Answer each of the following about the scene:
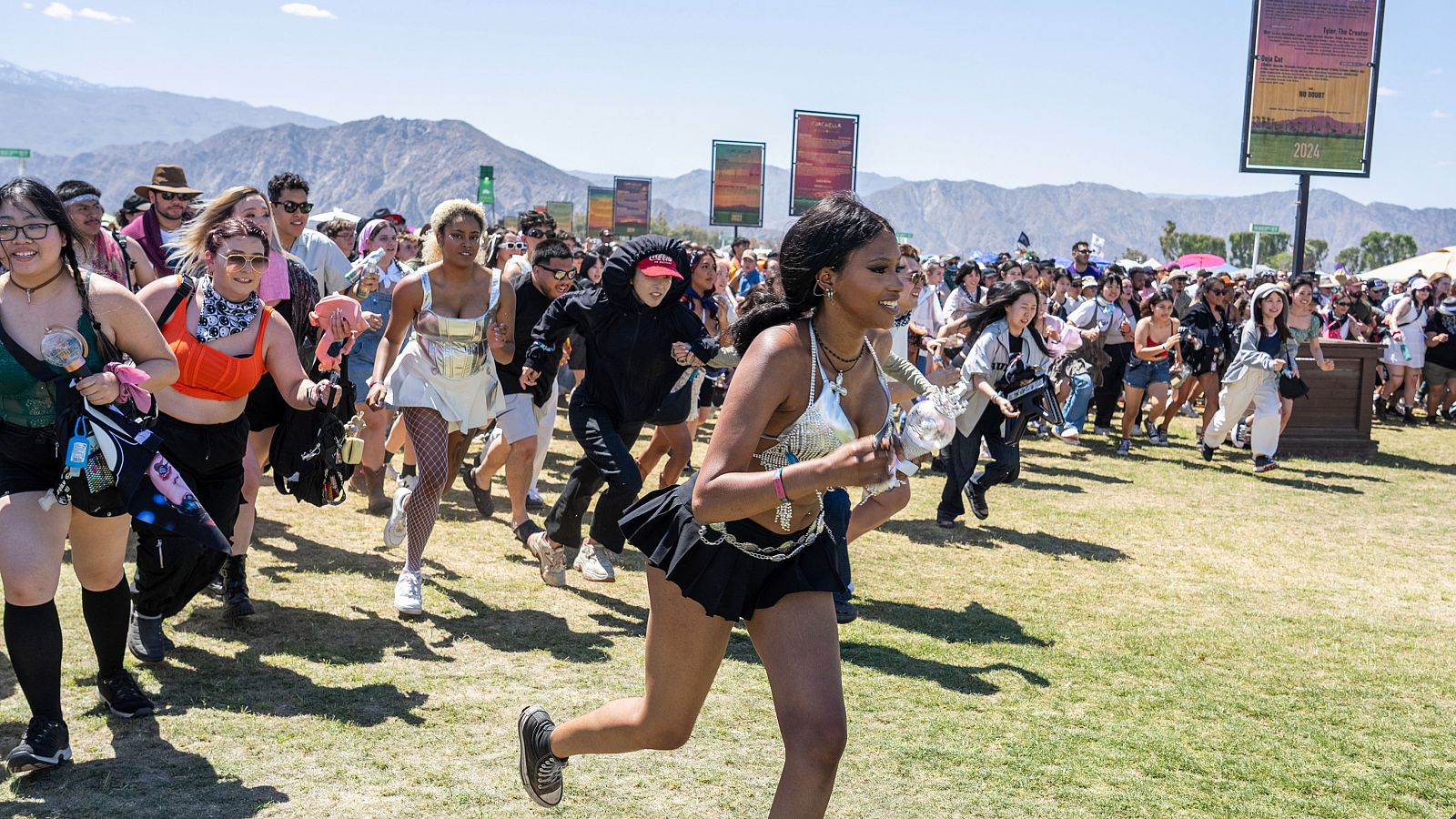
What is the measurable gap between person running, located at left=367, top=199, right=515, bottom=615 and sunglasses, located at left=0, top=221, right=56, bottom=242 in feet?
7.58

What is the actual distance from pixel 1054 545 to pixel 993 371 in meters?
1.41

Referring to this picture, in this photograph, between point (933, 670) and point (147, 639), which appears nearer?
point (147, 639)

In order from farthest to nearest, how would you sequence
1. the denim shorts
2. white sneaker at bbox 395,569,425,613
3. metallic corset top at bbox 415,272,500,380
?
the denim shorts < metallic corset top at bbox 415,272,500,380 < white sneaker at bbox 395,569,425,613

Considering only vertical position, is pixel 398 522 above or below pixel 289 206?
below

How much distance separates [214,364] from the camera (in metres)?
5.11

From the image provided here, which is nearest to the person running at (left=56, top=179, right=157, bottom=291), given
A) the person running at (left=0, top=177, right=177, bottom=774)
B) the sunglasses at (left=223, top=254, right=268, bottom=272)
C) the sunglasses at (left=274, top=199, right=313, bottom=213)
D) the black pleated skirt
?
the sunglasses at (left=274, top=199, right=313, bottom=213)

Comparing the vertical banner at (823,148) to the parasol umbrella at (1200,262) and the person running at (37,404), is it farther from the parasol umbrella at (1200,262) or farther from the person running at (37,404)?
the person running at (37,404)

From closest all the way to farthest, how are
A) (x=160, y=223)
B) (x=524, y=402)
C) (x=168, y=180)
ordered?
Answer: 1. (x=160, y=223)
2. (x=524, y=402)
3. (x=168, y=180)

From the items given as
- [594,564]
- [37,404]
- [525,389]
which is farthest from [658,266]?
[37,404]

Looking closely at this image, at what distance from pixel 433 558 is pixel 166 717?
9.65ft

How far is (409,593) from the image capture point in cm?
628

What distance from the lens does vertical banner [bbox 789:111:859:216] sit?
1387 inches

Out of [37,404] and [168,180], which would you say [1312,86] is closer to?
[168,180]

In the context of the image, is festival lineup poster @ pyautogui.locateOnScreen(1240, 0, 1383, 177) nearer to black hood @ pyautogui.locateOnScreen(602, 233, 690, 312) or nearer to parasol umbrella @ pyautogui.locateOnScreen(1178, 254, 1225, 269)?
black hood @ pyautogui.locateOnScreen(602, 233, 690, 312)
